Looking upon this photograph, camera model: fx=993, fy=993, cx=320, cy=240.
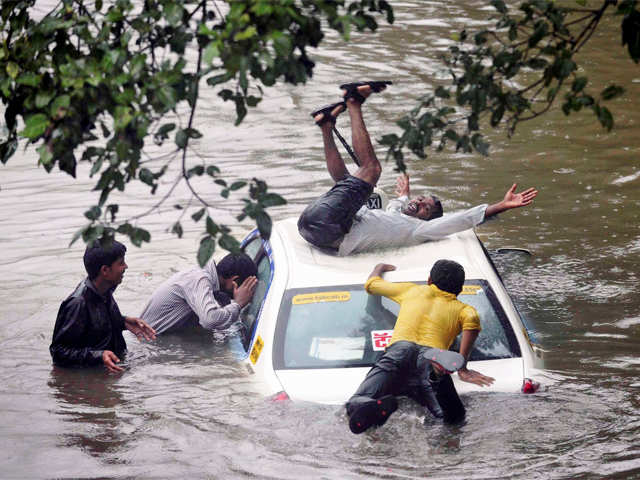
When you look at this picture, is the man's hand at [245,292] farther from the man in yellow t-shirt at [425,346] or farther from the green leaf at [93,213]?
the green leaf at [93,213]

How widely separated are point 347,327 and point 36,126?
300 centimetres

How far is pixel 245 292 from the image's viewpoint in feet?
26.0

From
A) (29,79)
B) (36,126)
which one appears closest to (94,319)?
(29,79)

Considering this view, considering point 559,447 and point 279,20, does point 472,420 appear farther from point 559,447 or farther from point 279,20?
point 279,20

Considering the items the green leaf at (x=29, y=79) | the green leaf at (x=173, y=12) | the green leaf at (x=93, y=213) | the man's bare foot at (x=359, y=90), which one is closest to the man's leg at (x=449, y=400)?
the man's bare foot at (x=359, y=90)

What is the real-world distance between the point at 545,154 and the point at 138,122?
1172 cm

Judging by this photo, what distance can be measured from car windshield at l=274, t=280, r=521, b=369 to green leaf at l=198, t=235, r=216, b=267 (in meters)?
2.46

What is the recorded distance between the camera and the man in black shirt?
7.46m

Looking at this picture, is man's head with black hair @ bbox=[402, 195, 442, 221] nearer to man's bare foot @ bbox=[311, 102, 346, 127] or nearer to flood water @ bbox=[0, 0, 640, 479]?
man's bare foot @ bbox=[311, 102, 346, 127]

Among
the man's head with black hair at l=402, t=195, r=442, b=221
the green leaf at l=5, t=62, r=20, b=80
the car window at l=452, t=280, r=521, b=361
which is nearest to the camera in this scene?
the green leaf at l=5, t=62, r=20, b=80

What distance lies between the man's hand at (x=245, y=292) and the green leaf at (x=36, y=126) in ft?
12.8

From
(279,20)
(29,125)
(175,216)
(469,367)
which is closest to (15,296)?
(175,216)

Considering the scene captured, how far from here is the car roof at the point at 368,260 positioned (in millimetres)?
6895

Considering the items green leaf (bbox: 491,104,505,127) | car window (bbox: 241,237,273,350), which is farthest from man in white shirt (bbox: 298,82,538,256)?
green leaf (bbox: 491,104,505,127)
